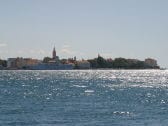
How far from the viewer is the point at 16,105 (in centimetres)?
6688

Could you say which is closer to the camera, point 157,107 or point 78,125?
point 78,125

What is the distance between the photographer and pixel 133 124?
1908 inches

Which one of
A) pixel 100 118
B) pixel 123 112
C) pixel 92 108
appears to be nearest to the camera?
pixel 100 118

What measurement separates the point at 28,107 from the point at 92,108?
24.1 ft

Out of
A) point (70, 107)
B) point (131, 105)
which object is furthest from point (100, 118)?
point (131, 105)

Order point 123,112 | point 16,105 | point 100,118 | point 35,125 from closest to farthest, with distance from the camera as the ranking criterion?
point 35,125 < point 100,118 < point 123,112 < point 16,105

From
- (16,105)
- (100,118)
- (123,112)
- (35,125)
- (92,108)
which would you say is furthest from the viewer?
(16,105)

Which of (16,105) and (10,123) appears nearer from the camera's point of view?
(10,123)

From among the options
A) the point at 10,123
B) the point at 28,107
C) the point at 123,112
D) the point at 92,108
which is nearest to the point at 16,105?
the point at 28,107

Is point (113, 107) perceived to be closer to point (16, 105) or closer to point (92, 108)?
point (92, 108)

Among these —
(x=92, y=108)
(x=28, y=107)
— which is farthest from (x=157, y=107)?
(x=28, y=107)

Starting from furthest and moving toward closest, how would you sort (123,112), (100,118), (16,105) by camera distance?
(16,105), (123,112), (100,118)

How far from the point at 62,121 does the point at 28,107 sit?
15.1m

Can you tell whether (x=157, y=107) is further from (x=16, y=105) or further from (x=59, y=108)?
(x=16, y=105)
